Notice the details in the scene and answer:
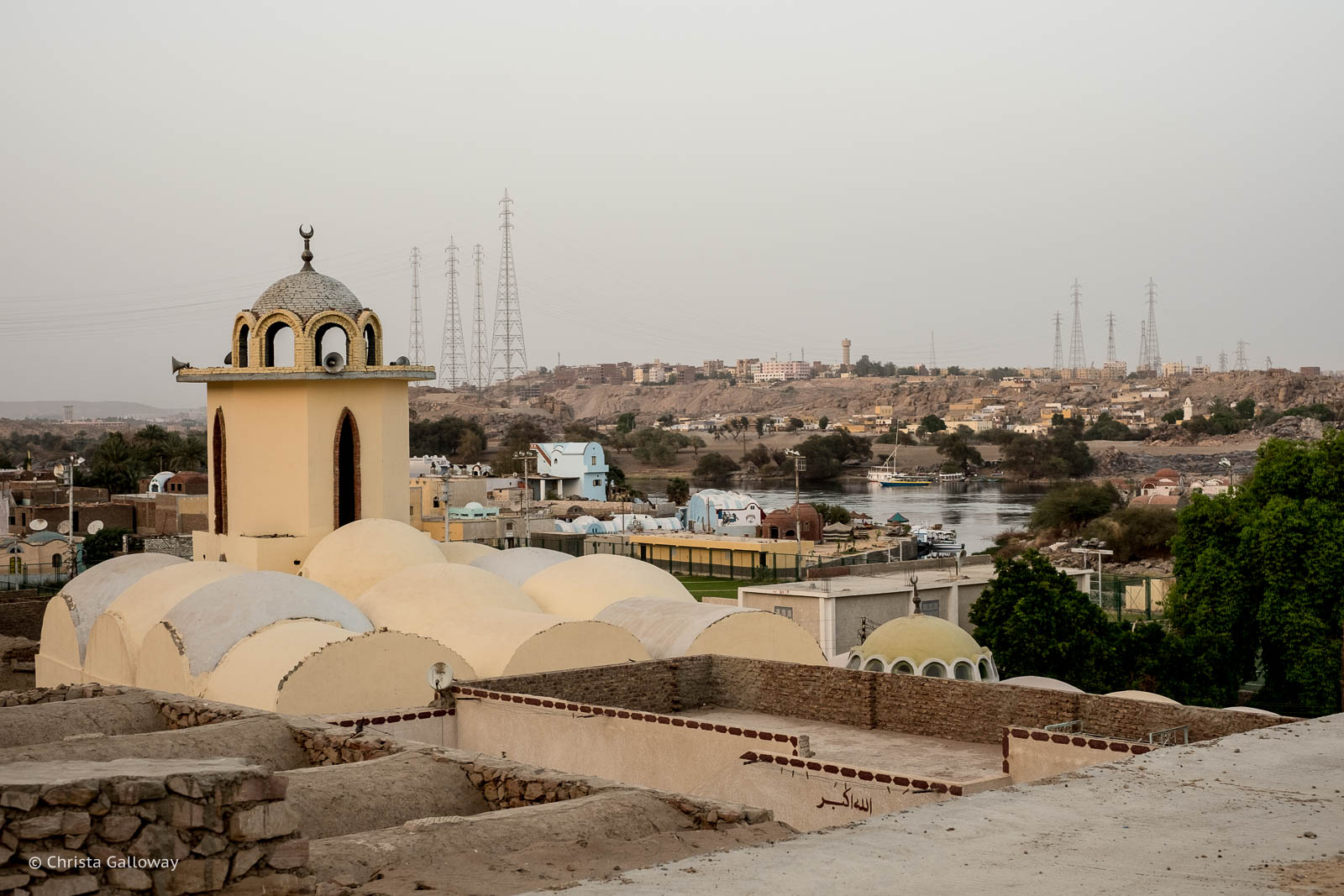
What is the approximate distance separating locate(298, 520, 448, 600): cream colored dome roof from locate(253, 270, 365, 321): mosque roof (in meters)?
2.60

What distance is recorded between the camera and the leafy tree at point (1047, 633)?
2183 cm

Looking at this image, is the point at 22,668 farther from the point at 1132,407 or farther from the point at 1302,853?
the point at 1132,407

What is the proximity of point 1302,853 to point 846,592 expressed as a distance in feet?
67.5

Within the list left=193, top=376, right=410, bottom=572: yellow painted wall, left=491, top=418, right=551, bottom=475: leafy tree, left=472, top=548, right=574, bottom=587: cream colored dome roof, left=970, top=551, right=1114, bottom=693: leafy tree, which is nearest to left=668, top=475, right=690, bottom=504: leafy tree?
left=491, top=418, right=551, bottom=475: leafy tree

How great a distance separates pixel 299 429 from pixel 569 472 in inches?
2166

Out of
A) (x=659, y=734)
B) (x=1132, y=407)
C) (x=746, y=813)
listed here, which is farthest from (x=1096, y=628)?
(x=1132, y=407)

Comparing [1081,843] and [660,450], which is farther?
[660,450]

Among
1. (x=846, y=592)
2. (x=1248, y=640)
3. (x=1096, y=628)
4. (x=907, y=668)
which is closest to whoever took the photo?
(x=907, y=668)

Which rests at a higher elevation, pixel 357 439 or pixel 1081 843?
pixel 357 439

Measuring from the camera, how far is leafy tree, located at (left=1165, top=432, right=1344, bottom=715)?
22.5 m

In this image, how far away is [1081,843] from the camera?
5152 millimetres

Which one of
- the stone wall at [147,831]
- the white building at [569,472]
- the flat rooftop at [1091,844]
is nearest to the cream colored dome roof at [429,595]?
the stone wall at [147,831]

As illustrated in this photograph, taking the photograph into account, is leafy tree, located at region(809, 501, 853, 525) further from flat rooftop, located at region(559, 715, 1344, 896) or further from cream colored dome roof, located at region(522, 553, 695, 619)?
flat rooftop, located at region(559, 715, 1344, 896)

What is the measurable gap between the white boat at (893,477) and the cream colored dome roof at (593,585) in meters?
85.9
